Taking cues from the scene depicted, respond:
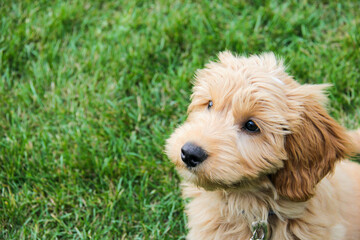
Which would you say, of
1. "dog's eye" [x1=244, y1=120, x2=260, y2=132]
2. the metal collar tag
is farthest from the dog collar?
"dog's eye" [x1=244, y1=120, x2=260, y2=132]

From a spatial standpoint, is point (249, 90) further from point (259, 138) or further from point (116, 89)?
point (116, 89)

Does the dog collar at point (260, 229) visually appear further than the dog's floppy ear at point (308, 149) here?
Yes

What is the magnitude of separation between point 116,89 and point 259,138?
240cm

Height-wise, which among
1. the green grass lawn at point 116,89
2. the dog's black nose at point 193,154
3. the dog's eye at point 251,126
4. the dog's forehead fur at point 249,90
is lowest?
the green grass lawn at point 116,89

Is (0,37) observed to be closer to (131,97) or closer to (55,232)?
(131,97)

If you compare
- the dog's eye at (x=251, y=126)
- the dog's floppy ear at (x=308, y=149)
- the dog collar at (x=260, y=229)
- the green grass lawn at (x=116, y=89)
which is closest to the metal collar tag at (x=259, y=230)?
the dog collar at (x=260, y=229)

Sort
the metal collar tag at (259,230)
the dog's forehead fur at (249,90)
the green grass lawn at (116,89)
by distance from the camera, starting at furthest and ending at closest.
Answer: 1. the green grass lawn at (116,89)
2. the metal collar tag at (259,230)
3. the dog's forehead fur at (249,90)

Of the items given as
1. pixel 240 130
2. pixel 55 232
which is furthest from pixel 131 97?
pixel 240 130

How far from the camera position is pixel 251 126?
9.21 ft

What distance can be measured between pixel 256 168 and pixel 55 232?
208 centimetres

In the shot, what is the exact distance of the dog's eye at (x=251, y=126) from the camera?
9.16 ft

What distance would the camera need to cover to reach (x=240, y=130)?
2838 millimetres

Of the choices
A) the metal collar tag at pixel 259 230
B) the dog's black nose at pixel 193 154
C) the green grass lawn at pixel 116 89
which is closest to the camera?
the dog's black nose at pixel 193 154

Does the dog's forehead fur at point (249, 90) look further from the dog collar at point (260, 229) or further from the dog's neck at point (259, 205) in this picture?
the dog collar at point (260, 229)
